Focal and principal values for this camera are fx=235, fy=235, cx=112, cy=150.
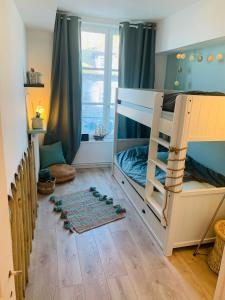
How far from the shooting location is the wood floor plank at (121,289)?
1.79 m

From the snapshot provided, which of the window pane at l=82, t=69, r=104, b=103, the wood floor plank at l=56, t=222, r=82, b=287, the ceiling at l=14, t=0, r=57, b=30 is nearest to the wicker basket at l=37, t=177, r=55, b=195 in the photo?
the wood floor plank at l=56, t=222, r=82, b=287

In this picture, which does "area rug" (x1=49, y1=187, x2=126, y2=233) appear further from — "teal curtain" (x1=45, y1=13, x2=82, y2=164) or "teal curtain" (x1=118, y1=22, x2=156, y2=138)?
"teal curtain" (x1=118, y1=22, x2=156, y2=138)

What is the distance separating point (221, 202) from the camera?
7.25ft

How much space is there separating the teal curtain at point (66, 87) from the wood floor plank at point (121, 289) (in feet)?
8.13

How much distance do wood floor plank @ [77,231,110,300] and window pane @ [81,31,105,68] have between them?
2.81 meters

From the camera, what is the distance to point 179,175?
2047 mm

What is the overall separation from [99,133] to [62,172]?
105 centimetres

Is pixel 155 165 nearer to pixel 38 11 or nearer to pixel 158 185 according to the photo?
pixel 158 185

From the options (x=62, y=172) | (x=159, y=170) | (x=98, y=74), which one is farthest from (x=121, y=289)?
(x=98, y=74)

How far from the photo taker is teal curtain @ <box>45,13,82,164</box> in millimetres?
3576

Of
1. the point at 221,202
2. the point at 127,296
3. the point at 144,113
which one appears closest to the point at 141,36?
the point at 144,113

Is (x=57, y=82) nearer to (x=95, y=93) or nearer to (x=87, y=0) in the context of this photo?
(x=95, y=93)

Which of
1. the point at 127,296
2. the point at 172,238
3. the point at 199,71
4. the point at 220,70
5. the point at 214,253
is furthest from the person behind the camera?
the point at 199,71

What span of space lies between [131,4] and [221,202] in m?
2.59
